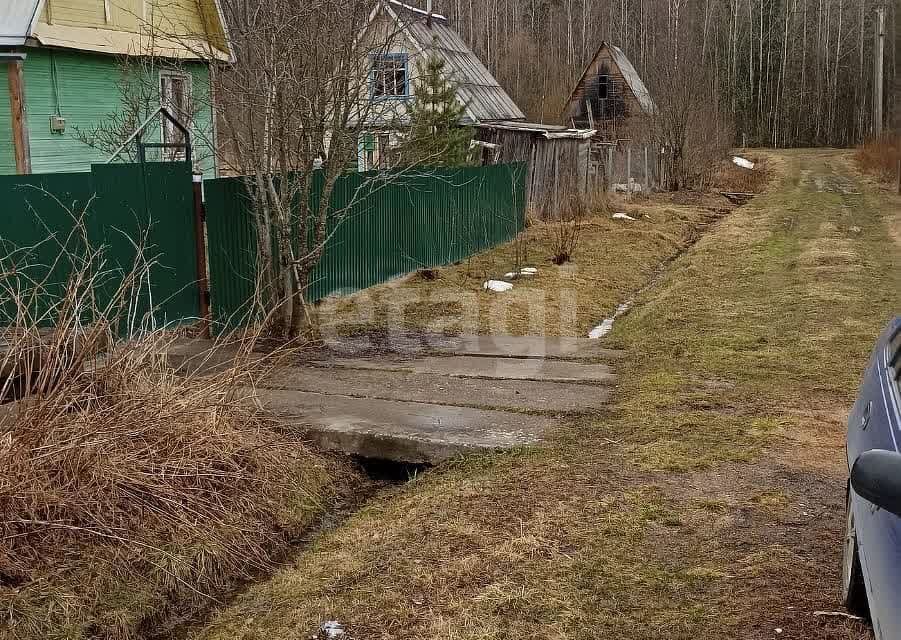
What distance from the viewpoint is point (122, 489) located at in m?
4.79

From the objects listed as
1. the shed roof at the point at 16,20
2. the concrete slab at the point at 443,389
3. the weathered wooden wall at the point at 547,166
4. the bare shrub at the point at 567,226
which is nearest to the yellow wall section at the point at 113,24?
the shed roof at the point at 16,20

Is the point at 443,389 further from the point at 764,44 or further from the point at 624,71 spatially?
the point at 764,44

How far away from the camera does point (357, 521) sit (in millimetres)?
5324

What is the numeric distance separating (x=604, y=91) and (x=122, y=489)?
42679 mm

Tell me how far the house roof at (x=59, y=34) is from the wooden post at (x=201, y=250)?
8.94 feet

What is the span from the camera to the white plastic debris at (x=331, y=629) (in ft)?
12.9

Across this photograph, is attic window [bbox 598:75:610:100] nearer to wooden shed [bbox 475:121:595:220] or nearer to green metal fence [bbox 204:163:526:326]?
wooden shed [bbox 475:121:595:220]

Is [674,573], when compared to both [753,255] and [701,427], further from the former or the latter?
[753,255]

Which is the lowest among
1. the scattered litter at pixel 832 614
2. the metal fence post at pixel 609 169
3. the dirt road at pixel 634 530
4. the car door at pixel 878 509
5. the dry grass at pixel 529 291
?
the dirt road at pixel 634 530

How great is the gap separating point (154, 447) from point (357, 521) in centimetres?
119

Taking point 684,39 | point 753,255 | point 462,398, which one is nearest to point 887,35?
point 684,39

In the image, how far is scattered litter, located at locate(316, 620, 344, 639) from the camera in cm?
392

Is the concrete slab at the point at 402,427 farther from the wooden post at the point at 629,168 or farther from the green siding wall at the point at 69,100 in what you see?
the wooden post at the point at 629,168

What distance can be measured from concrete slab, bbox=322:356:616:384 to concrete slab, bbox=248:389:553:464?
1.13 meters
